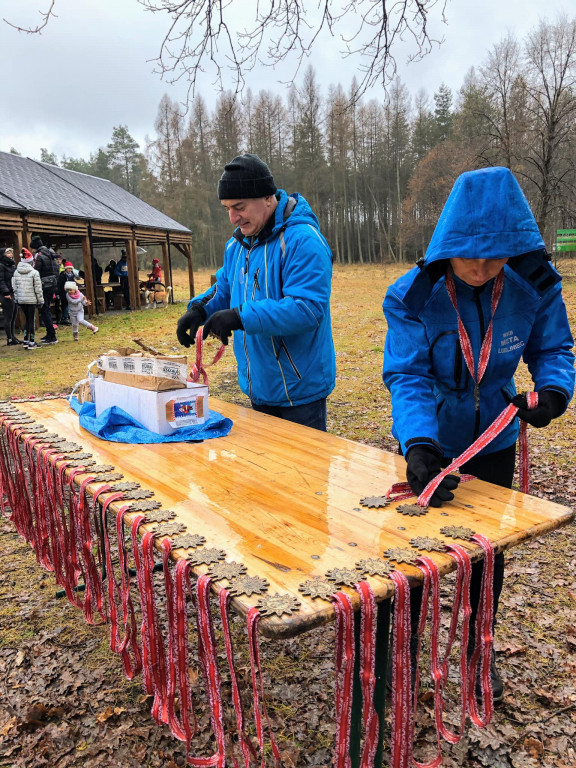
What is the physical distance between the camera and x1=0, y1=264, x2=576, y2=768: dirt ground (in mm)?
1968

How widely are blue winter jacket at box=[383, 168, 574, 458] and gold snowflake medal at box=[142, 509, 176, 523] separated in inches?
26.1

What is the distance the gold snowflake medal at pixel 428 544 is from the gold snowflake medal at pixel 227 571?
1.30ft

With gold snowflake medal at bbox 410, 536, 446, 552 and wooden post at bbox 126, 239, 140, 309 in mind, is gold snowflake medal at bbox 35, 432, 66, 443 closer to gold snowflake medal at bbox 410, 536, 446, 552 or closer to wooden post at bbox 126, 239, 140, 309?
gold snowflake medal at bbox 410, 536, 446, 552

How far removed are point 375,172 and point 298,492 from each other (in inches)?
1618

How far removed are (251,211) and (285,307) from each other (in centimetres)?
50

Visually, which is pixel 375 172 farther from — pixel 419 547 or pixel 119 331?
pixel 419 547

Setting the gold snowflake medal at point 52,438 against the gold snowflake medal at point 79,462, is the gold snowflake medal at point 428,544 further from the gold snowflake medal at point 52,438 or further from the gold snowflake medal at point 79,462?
the gold snowflake medal at point 52,438

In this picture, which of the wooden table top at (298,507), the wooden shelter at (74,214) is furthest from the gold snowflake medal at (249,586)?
the wooden shelter at (74,214)

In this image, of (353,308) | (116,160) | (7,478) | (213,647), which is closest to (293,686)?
(213,647)

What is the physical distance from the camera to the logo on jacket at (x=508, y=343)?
5.24 ft

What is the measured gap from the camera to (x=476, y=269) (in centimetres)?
148

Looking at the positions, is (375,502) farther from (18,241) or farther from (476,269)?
(18,241)

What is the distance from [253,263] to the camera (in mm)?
2434

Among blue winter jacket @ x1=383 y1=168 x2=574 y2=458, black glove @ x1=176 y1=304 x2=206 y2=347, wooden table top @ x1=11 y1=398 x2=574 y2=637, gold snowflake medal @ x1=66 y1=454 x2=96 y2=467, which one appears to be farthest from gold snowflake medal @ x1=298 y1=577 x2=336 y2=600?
black glove @ x1=176 y1=304 x2=206 y2=347
